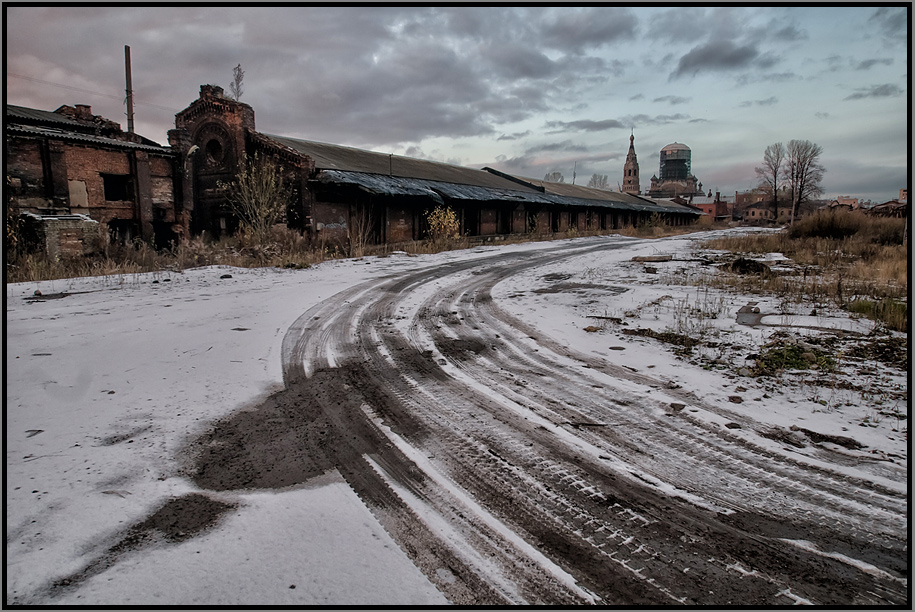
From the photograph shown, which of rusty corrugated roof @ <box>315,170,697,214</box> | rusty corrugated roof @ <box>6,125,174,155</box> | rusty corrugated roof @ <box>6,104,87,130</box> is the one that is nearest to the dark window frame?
rusty corrugated roof @ <box>6,125,174,155</box>

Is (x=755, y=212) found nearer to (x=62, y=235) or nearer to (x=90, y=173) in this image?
(x=90, y=173)

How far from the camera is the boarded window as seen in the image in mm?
20812

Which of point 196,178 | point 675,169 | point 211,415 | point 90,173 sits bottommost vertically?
point 211,415

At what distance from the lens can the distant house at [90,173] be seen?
57.7ft

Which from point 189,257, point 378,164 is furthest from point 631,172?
point 189,257

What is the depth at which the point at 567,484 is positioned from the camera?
2561 millimetres

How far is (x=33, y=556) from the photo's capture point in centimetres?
194

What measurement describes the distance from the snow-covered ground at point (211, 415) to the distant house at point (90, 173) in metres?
14.1

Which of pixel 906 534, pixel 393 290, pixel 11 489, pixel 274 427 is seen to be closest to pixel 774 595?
pixel 906 534

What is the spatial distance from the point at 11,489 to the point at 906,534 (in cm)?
454

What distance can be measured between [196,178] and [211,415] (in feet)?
75.4

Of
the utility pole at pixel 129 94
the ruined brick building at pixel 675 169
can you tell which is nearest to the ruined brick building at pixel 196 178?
the utility pole at pixel 129 94

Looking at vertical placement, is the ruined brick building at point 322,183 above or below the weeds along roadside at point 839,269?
above

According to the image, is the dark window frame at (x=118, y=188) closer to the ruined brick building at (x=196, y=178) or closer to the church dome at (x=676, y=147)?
the ruined brick building at (x=196, y=178)
